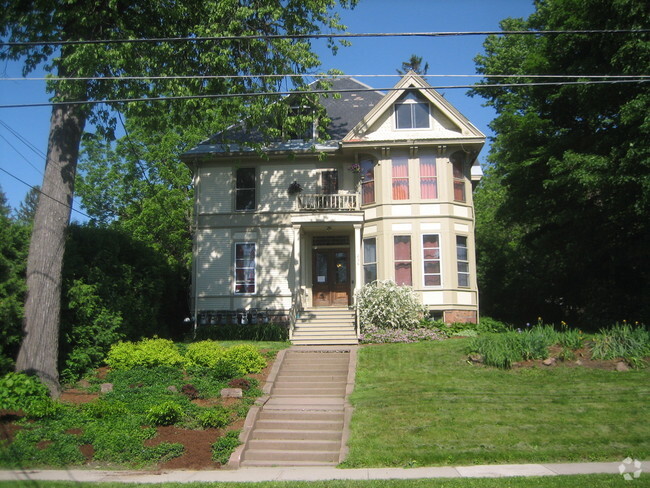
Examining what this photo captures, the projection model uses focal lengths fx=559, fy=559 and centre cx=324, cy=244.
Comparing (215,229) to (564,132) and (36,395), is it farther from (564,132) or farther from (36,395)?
(564,132)

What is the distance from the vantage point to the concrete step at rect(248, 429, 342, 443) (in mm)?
11516

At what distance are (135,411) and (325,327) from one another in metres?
9.26

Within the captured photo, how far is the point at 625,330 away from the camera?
14.9 m

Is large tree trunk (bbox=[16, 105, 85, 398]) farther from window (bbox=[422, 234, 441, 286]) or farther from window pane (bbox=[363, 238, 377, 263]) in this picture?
window (bbox=[422, 234, 441, 286])

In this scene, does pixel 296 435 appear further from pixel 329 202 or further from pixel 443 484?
pixel 329 202

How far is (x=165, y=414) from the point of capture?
11500 millimetres

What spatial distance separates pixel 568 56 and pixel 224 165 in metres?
13.7

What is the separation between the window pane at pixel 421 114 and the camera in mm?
22156

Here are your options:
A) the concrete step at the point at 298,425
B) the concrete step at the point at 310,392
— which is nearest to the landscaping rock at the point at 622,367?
the concrete step at the point at 310,392

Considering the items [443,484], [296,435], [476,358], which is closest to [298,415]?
[296,435]

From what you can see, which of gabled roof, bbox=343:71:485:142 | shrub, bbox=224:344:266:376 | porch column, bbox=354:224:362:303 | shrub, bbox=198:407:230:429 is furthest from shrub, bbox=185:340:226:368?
gabled roof, bbox=343:71:485:142

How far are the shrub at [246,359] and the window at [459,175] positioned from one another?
415 inches

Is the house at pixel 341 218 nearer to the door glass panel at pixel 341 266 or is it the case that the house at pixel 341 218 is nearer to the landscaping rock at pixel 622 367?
the door glass panel at pixel 341 266

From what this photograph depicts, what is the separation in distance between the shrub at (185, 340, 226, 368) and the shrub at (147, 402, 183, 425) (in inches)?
141
